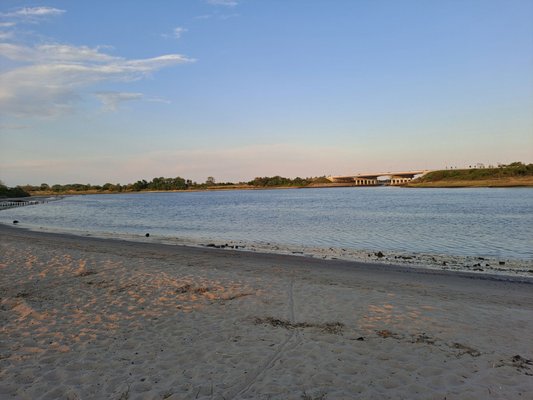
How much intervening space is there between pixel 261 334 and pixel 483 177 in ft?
552

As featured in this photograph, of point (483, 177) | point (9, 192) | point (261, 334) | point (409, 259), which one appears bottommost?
point (409, 259)

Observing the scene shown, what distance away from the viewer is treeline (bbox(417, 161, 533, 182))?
142m

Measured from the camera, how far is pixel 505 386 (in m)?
5.53

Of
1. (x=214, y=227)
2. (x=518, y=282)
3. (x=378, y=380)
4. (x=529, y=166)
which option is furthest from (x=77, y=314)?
(x=529, y=166)

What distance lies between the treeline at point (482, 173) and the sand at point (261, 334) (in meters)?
153

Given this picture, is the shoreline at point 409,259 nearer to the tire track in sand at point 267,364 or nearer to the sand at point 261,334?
the sand at point 261,334

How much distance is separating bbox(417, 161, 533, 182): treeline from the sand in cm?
15306

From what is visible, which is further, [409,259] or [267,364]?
[409,259]

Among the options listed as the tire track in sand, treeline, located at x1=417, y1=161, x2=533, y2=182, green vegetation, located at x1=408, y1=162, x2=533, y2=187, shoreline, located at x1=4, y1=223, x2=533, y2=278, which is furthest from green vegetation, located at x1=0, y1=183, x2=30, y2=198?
treeline, located at x1=417, y1=161, x2=533, y2=182

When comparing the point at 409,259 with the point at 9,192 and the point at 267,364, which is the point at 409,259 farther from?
the point at 9,192

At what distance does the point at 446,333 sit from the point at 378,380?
280 centimetres

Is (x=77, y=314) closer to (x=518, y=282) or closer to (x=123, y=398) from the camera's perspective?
(x=123, y=398)

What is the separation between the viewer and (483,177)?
503 feet

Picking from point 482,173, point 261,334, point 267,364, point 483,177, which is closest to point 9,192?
point 261,334
